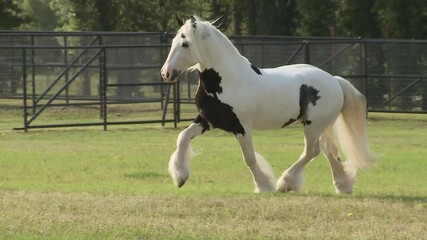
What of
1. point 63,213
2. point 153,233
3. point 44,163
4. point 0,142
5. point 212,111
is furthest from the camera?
point 0,142

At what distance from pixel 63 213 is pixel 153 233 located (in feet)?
5.27

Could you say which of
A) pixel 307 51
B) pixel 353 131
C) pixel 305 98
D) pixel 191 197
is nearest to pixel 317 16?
pixel 307 51

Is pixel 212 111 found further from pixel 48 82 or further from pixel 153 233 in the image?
pixel 48 82

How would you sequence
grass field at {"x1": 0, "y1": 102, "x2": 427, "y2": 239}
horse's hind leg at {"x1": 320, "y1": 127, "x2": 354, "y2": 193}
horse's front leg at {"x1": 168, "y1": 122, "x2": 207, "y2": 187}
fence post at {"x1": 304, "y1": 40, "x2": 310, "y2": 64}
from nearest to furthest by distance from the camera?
grass field at {"x1": 0, "y1": 102, "x2": 427, "y2": 239}
horse's front leg at {"x1": 168, "y1": 122, "x2": 207, "y2": 187}
horse's hind leg at {"x1": 320, "y1": 127, "x2": 354, "y2": 193}
fence post at {"x1": 304, "y1": 40, "x2": 310, "y2": 64}

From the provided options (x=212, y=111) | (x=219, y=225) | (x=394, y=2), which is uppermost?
(x=394, y=2)

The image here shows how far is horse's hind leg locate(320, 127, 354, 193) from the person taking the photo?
43.2 ft

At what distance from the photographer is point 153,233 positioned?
9.34m

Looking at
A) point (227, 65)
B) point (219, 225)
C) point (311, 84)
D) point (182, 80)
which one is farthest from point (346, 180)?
point (182, 80)

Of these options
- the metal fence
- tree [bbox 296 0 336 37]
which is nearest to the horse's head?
the metal fence

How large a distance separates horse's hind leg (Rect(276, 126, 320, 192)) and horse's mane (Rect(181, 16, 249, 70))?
127 cm

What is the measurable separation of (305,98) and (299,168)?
0.81m

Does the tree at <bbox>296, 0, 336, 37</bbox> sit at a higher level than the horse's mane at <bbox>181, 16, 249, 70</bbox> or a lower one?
higher

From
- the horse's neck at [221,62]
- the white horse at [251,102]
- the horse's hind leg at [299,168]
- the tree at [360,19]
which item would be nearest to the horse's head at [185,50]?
the white horse at [251,102]

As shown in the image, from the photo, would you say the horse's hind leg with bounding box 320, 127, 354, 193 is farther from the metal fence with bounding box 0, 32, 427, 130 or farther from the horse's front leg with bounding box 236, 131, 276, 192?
the metal fence with bounding box 0, 32, 427, 130
